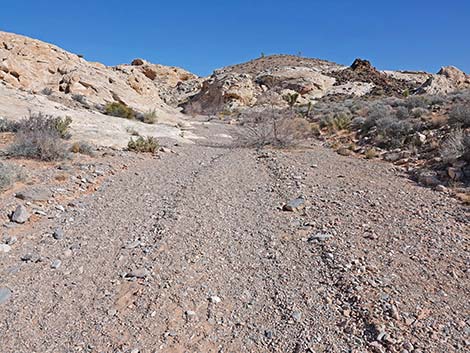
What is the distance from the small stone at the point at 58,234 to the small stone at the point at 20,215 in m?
0.57

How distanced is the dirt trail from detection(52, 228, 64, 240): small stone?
84 millimetres

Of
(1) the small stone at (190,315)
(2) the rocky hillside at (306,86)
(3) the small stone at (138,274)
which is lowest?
(1) the small stone at (190,315)

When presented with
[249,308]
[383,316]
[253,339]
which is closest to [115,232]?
[249,308]

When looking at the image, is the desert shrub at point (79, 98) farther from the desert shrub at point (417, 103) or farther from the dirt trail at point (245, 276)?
the desert shrub at point (417, 103)

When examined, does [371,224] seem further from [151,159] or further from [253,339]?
[151,159]

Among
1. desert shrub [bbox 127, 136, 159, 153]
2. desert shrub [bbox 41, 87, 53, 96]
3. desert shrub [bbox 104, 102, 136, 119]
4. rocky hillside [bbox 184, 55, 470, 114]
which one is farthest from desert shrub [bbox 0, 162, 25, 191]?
rocky hillside [bbox 184, 55, 470, 114]

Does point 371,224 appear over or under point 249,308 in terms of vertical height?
over

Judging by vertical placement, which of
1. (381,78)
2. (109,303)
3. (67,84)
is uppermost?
(381,78)

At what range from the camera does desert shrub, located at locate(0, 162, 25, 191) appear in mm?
5718

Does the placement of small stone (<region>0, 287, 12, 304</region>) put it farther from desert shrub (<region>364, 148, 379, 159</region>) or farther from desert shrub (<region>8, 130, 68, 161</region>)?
desert shrub (<region>364, 148, 379, 159</region>)

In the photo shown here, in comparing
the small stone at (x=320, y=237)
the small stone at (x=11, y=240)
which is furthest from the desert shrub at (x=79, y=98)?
the small stone at (x=320, y=237)

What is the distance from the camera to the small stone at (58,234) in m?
4.59

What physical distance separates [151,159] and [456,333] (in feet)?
27.7

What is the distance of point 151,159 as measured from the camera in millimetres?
9891
